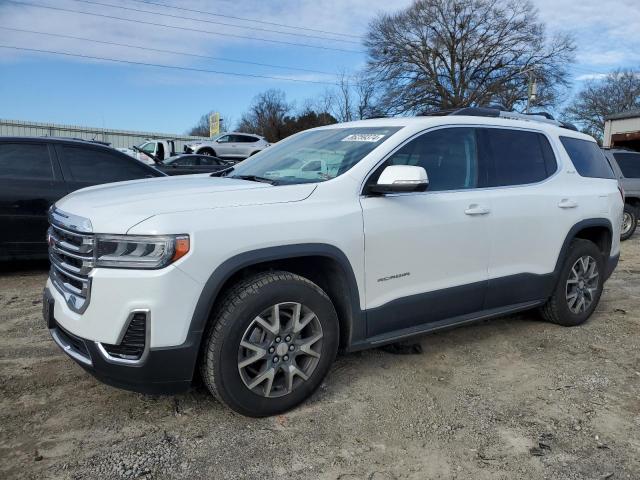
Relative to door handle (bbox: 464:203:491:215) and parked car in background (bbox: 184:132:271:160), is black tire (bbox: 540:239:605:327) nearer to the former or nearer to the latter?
door handle (bbox: 464:203:491:215)

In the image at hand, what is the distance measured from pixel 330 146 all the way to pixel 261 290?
Answer: 4.44 ft

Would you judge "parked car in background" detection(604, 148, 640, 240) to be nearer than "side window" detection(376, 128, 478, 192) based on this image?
No

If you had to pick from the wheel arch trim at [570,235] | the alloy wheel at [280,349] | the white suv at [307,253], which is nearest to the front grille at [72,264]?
the white suv at [307,253]

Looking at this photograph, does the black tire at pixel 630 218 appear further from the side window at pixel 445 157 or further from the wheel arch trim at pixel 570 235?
the side window at pixel 445 157

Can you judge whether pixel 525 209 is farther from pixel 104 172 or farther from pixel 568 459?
pixel 104 172

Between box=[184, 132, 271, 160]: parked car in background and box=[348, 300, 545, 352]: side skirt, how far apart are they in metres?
21.9

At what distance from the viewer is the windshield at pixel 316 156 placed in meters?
3.34

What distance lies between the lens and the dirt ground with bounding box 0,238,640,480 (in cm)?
253

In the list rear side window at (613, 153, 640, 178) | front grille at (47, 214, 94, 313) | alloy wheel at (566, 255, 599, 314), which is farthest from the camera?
rear side window at (613, 153, 640, 178)

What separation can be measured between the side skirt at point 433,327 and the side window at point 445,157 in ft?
3.03

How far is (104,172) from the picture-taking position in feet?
20.5

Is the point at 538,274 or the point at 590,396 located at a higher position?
the point at 538,274

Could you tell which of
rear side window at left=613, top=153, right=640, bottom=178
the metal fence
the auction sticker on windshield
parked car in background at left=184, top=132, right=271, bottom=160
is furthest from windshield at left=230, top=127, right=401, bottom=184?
the metal fence

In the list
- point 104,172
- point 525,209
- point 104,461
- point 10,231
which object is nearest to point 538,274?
point 525,209
